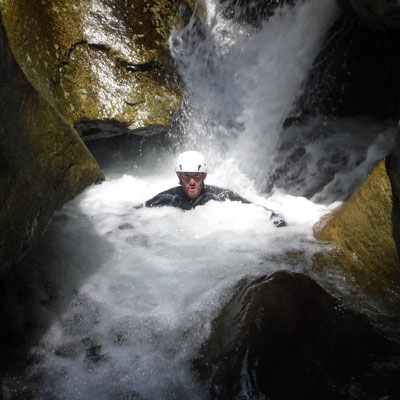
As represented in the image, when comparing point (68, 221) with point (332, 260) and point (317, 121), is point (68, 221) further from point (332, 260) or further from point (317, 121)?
point (317, 121)

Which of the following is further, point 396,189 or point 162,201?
point 162,201

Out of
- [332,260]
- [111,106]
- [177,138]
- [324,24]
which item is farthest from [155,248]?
[324,24]

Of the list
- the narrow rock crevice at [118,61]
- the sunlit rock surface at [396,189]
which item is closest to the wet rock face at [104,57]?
the narrow rock crevice at [118,61]

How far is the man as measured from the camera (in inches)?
183

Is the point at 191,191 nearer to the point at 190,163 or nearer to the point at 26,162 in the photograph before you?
the point at 190,163

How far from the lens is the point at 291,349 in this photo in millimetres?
1708

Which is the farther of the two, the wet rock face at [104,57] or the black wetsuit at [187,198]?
the wet rock face at [104,57]

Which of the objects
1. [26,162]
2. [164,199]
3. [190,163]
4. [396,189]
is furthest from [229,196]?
[26,162]

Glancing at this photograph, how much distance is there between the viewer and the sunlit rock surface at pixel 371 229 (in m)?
2.79

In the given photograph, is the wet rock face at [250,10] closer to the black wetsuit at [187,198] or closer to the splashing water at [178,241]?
the splashing water at [178,241]

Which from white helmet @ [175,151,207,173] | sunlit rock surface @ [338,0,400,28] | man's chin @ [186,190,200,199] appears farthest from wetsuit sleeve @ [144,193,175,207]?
sunlit rock surface @ [338,0,400,28]

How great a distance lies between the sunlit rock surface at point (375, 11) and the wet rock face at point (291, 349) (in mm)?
4100

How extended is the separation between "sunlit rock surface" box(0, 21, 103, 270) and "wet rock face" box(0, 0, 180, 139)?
161 cm

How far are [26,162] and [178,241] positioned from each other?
214 centimetres
